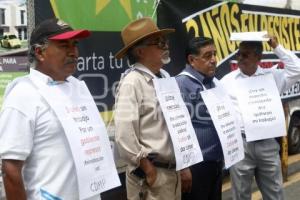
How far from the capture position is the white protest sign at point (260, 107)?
379cm

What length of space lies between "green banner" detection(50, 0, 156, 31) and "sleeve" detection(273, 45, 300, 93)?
4.03 ft

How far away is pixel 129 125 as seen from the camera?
9.30 ft

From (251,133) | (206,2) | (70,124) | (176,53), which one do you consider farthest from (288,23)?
(70,124)

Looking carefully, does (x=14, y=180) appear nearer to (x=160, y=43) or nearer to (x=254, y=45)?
(x=160, y=43)

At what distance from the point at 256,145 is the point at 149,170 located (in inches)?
49.9

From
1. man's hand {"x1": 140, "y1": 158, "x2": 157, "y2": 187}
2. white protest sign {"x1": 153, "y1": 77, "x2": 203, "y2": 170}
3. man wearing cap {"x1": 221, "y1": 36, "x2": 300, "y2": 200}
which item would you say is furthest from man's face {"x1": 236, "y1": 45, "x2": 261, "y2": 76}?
man's hand {"x1": 140, "y1": 158, "x2": 157, "y2": 187}

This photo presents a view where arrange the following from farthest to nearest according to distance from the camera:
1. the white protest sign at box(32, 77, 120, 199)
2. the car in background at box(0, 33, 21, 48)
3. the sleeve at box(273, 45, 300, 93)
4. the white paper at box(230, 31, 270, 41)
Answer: the sleeve at box(273, 45, 300, 93) → the white paper at box(230, 31, 270, 41) → the car in background at box(0, 33, 21, 48) → the white protest sign at box(32, 77, 120, 199)

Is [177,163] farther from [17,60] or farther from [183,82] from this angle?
[17,60]

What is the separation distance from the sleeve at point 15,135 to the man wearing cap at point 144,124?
2.74ft

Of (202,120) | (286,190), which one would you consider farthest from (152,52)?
(286,190)

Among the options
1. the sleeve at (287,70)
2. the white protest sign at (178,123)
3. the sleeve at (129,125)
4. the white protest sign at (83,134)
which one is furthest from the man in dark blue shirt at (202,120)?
the white protest sign at (83,134)

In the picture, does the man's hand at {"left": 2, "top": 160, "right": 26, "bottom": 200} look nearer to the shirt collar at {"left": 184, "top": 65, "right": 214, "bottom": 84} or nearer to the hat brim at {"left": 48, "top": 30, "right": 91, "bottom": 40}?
the hat brim at {"left": 48, "top": 30, "right": 91, "bottom": 40}

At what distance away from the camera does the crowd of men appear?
213 cm

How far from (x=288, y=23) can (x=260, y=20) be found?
652mm
